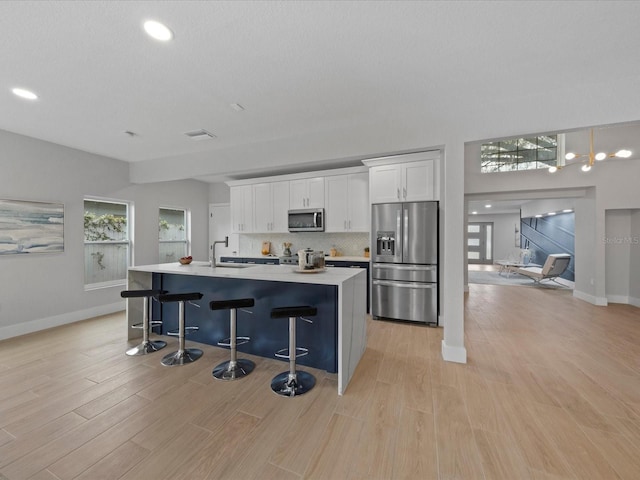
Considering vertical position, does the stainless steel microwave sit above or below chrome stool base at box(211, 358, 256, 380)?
above

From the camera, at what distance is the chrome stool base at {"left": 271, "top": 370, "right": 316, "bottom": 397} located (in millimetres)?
2211

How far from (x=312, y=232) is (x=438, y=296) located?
2621 millimetres

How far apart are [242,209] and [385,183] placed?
323 cm

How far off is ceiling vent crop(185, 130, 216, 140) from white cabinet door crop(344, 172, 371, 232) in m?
2.45

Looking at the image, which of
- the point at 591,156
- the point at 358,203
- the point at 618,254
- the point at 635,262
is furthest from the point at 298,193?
the point at 635,262

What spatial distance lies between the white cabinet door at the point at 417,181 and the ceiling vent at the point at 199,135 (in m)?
2.86

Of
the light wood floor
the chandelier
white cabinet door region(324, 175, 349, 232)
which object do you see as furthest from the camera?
white cabinet door region(324, 175, 349, 232)

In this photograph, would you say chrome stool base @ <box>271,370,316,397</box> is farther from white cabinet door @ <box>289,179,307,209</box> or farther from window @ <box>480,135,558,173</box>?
window @ <box>480,135,558,173</box>

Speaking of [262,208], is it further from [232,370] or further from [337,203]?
[232,370]

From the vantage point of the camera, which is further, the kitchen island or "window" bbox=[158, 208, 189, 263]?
"window" bbox=[158, 208, 189, 263]

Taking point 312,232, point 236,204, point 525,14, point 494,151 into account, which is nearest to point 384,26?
point 525,14

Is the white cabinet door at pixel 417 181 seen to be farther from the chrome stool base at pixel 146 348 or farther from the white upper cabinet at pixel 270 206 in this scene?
the chrome stool base at pixel 146 348

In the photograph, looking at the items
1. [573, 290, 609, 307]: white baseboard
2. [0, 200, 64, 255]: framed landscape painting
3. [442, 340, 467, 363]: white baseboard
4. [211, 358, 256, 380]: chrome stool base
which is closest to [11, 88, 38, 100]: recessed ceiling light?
[0, 200, 64, 255]: framed landscape painting

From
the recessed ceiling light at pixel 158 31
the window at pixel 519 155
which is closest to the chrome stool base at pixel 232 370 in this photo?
the recessed ceiling light at pixel 158 31
